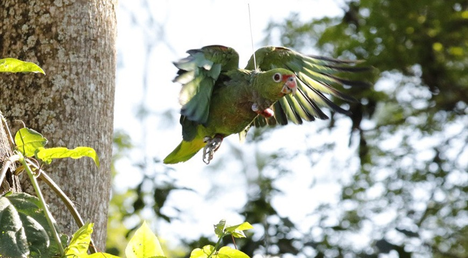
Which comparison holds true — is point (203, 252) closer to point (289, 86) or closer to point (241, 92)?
point (289, 86)

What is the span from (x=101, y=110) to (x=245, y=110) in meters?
0.66

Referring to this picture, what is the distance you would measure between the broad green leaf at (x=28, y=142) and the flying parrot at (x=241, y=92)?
→ 86cm

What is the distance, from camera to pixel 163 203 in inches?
138

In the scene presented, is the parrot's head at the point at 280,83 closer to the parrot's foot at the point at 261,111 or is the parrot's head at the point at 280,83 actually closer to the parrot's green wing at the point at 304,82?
Result: the parrot's foot at the point at 261,111

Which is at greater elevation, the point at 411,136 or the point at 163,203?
the point at 411,136

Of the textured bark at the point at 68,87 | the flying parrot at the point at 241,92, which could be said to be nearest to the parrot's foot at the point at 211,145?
the flying parrot at the point at 241,92

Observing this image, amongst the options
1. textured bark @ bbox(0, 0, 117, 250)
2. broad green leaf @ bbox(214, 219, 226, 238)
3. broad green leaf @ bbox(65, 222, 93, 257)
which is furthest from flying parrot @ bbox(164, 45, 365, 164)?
broad green leaf @ bbox(65, 222, 93, 257)

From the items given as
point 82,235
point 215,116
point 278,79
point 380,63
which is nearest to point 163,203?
point 215,116

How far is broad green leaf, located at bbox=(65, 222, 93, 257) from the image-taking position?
47.3 inches

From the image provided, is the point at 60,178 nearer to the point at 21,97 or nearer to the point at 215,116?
the point at 21,97

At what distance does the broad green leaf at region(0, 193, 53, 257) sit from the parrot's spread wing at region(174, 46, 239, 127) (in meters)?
0.97

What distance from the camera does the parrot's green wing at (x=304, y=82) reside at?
2588 millimetres

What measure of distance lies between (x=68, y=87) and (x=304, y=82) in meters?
1.16

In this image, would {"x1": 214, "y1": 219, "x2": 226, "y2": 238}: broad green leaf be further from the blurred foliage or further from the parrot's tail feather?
the blurred foliage
